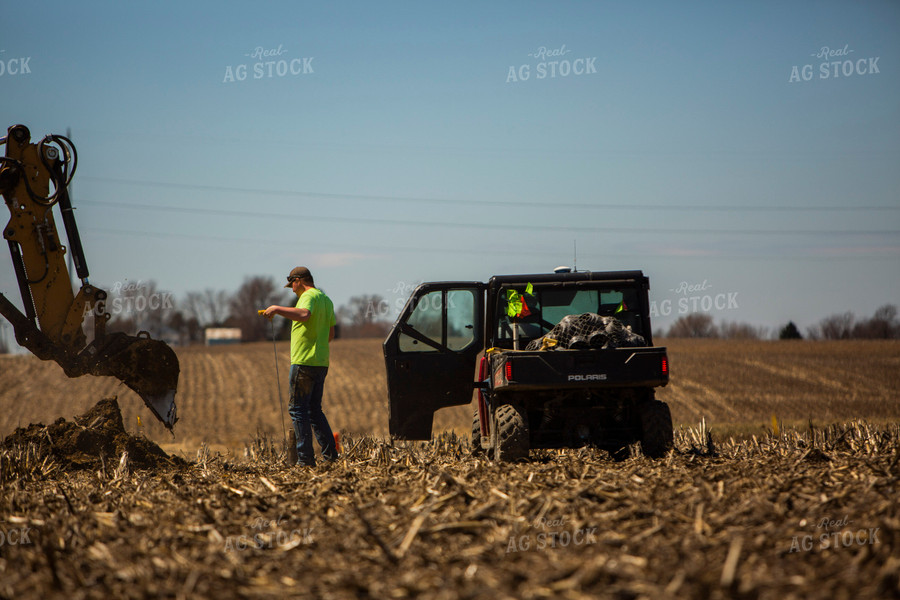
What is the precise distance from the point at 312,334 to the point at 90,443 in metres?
2.92

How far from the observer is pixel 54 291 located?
9.69 metres

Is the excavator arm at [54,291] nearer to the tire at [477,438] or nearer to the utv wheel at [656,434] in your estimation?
the tire at [477,438]

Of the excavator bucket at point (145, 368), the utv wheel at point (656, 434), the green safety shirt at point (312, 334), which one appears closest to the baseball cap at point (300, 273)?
the green safety shirt at point (312, 334)

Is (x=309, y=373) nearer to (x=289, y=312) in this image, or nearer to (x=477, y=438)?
(x=289, y=312)

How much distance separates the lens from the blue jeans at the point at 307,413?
8797 mm

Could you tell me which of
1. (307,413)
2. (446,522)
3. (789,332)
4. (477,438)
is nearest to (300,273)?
(307,413)

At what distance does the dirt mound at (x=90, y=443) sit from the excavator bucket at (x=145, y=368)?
0.42 m

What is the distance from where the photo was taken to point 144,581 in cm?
411

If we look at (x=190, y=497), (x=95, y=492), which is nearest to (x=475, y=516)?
(x=190, y=497)

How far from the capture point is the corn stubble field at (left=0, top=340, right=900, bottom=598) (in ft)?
12.9

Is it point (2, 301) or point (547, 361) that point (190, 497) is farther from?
point (2, 301)

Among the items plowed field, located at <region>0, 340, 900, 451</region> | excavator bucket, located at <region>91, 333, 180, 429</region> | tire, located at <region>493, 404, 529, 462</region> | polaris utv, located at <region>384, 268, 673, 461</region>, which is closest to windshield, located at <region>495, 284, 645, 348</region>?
polaris utv, located at <region>384, 268, 673, 461</region>

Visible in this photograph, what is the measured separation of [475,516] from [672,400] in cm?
2387

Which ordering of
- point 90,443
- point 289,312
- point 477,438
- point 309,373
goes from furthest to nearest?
1. point 477,438
2. point 90,443
3. point 309,373
4. point 289,312
